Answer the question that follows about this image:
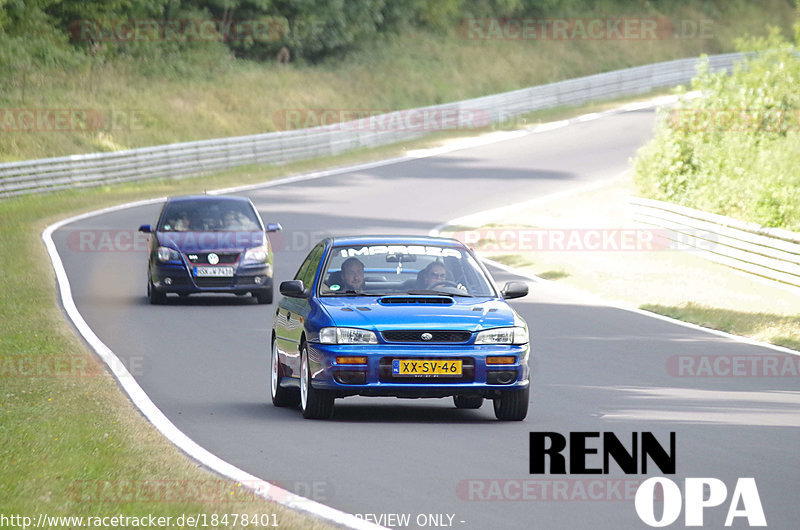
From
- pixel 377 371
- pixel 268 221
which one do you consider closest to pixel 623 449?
pixel 377 371

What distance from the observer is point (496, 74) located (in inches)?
2672

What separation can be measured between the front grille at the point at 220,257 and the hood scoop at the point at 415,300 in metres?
10.1

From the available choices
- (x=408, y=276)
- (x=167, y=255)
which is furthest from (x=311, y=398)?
(x=167, y=255)

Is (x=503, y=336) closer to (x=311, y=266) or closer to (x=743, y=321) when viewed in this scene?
(x=311, y=266)

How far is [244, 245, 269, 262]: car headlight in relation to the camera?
71.4ft

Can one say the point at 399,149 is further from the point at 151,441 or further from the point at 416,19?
the point at 151,441

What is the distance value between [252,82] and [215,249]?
3612 centimetres

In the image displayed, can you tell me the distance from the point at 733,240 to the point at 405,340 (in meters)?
16.6

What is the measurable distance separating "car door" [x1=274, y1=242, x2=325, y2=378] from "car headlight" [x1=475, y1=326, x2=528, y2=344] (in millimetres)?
1519

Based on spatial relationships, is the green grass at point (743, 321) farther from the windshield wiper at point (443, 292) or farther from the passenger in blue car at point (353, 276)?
the passenger in blue car at point (353, 276)

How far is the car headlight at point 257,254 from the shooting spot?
21.8 meters

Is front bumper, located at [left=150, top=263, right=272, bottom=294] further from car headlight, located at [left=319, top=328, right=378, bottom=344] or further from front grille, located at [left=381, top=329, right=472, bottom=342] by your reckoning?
front grille, located at [left=381, top=329, right=472, bottom=342]

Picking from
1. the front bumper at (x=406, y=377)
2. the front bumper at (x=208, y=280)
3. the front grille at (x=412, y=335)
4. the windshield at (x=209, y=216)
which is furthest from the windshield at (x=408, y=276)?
the windshield at (x=209, y=216)

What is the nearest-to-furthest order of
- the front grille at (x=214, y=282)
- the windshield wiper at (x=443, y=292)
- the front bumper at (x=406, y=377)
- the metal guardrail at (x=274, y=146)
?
the front bumper at (x=406, y=377)
the windshield wiper at (x=443, y=292)
the front grille at (x=214, y=282)
the metal guardrail at (x=274, y=146)
